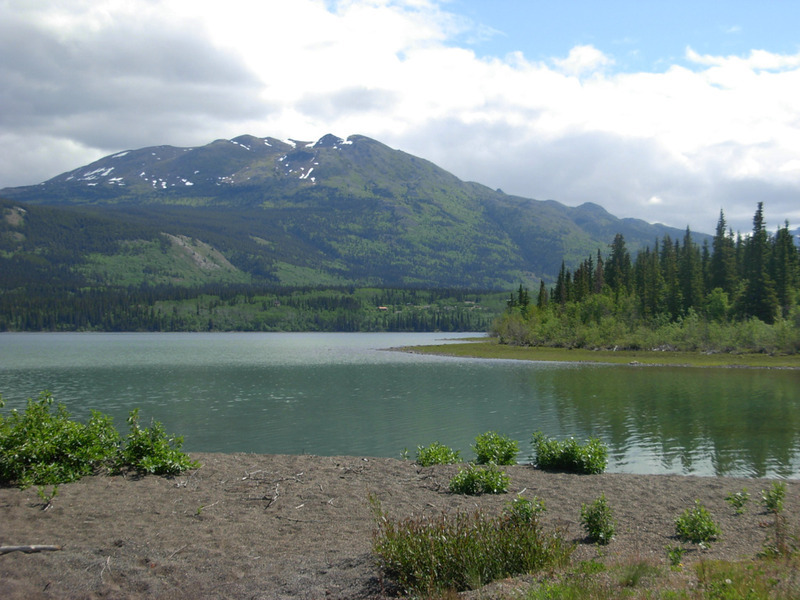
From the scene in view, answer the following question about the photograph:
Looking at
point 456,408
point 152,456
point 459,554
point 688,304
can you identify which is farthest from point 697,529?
point 688,304

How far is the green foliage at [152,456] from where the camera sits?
19.0 metres

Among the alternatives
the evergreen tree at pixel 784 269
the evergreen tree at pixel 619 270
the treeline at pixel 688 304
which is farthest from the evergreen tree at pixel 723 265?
the evergreen tree at pixel 619 270

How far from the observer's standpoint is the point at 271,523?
14.7 m

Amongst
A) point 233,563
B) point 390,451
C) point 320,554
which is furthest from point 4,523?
point 390,451

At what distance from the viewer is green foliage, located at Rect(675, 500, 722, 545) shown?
43.0ft

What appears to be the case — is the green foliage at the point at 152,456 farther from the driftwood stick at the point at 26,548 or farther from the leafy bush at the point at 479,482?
the leafy bush at the point at 479,482

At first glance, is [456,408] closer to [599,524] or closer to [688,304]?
[599,524]

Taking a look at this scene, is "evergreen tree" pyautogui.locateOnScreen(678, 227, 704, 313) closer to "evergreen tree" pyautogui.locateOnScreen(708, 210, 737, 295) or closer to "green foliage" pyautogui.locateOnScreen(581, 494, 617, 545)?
"evergreen tree" pyautogui.locateOnScreen(708, 210, 737, 295)

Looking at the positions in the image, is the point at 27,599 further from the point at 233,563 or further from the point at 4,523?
the point at 4,523

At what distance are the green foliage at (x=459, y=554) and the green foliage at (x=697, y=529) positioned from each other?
3874mm

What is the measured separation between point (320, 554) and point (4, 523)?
7770 millimetres

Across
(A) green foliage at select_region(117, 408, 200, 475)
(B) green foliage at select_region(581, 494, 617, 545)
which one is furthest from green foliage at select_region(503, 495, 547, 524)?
(A) green foliage at select_region(117, 408, 200, 475)

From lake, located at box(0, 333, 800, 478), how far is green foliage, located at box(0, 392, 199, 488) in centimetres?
1042

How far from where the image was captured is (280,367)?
88.4 metres
